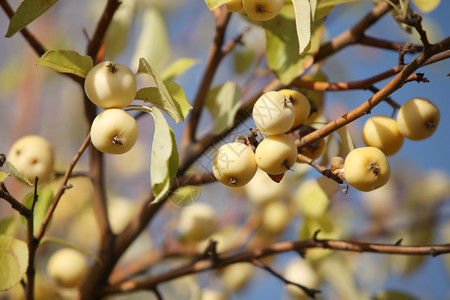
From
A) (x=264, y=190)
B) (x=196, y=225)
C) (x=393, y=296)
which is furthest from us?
(x=264, y=190)

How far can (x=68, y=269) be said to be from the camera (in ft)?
2.30

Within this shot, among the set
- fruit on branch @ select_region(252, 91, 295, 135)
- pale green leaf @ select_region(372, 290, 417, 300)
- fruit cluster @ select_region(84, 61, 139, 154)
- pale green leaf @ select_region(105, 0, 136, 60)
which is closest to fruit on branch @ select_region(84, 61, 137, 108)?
fruit cluster @ select_region(84, 61, 139, 154)

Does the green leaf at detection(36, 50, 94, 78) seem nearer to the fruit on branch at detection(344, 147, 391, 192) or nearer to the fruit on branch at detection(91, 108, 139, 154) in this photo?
the fruit on branch at detection(91, 108, 139, 154)

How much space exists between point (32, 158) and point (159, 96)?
0.24 metres

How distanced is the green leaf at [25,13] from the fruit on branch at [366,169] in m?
0.29

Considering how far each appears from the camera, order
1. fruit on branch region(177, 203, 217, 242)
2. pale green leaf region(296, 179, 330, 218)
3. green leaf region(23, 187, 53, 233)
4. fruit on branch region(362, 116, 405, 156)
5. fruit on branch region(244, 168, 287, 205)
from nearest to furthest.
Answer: fruit on branch region(362, 116, 405, 156)
green leaf region(23, 187, 53, 233)
pale green leaf region(296, 179, 330, 218)
fruit on branch region(177, 203, 217, 242)
fruit on branch region(244, 168, 287, 205)

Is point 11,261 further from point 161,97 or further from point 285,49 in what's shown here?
point 285,49

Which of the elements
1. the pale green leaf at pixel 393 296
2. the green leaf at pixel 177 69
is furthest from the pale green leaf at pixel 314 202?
the green leaf at pixel 177 69

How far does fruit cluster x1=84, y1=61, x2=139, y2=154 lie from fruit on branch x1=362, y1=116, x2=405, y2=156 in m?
0.23

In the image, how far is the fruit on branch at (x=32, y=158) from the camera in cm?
56

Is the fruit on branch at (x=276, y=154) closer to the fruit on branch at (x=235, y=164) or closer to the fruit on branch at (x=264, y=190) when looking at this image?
the fruit on branch at (x=235, y=164)

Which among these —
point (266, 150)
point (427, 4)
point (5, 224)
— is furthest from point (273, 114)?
point (5, 224)

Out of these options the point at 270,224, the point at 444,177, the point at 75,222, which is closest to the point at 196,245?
the point at 270,224

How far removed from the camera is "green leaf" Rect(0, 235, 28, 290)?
46 cm
